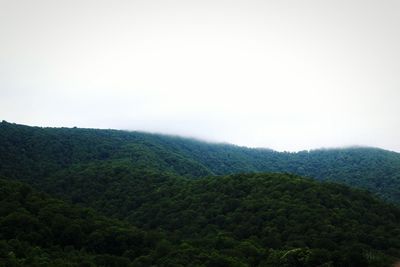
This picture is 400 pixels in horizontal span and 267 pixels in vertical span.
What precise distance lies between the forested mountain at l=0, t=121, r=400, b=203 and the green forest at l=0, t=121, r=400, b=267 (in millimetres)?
544

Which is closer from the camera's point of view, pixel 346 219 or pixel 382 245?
pixel 382 245

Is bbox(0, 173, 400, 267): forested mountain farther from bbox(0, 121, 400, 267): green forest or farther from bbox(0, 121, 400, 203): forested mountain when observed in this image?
bbox(0, 121, 400, 203): forested mountain

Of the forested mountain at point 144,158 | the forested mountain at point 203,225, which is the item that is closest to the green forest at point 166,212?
the forested mountain at point 203,225

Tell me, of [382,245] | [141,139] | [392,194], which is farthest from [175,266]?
[141,139]

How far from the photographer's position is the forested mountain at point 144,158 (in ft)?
442

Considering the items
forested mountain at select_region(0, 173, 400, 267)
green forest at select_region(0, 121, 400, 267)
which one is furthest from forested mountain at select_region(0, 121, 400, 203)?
forested mountain at select_region(0, 173, 400, 267)

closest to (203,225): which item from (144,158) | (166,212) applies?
(166,212)

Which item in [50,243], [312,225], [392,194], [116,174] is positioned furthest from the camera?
[392,194]

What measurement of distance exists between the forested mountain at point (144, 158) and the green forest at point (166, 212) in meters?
0.54

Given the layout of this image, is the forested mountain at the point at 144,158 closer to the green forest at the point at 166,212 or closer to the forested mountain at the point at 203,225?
the green forest at the point at 166,212

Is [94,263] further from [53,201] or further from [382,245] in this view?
[382,245]

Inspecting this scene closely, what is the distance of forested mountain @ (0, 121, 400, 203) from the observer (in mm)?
134625

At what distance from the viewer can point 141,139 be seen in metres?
180

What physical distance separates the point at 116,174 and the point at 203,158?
66.9m
